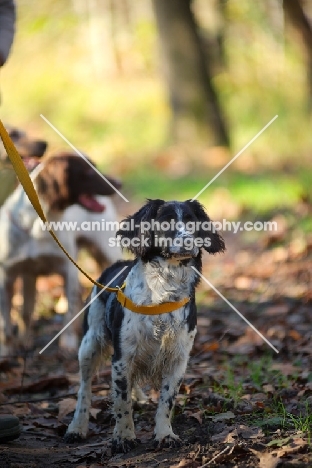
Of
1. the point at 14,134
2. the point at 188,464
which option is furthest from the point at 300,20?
the point at 188,464

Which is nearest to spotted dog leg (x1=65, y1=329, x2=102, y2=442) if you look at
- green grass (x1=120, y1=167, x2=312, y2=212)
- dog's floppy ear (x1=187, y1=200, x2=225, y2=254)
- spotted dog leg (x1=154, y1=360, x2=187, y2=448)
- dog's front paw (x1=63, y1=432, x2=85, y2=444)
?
dog's front paw (x1=63, y1=432, x2=85, y2=444)

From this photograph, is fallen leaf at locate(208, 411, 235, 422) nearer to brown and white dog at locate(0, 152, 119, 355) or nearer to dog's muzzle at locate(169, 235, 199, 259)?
dog's muzzle at locate(169, 235, 199, 259)

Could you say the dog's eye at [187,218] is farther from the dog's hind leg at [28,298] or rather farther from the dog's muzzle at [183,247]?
the dog's hind leg at [28,298]

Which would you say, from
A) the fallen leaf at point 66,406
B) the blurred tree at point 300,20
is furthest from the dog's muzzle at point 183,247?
the blurred tree at point 300,20

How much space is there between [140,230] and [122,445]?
3.70 ft

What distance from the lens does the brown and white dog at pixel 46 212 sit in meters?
6.62

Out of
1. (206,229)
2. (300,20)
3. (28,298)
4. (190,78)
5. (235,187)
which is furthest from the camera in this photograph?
(190,78)

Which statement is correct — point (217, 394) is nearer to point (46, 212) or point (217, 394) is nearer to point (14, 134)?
point (46, 212)

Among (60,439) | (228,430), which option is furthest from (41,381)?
(228,430)

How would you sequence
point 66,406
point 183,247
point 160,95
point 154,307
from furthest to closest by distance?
point 160,95
point 66,406
point 154,307
point 183,247

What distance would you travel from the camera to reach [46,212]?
668cm

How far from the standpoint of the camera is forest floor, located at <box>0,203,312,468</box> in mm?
3719

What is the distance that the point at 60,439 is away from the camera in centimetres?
447

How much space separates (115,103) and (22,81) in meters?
4.83
